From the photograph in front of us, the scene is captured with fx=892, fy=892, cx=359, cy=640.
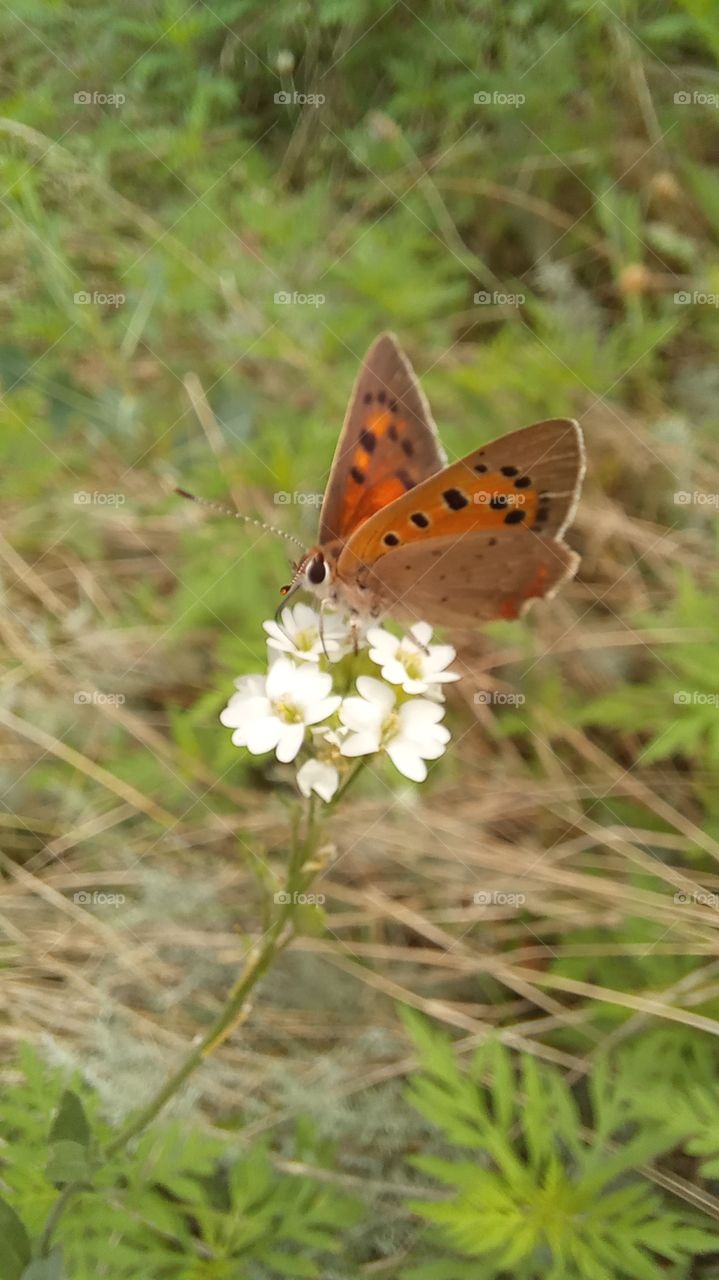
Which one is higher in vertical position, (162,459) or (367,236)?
(367,236)

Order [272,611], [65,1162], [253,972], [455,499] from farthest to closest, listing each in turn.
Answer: [272,611]
[455,499]
[253,972]
[65,1162]

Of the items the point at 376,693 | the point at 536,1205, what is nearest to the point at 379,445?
the point at 376,693

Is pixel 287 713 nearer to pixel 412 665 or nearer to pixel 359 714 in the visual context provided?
pixel 359 714

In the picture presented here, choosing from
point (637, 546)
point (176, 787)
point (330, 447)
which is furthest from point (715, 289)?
point (176, 787)

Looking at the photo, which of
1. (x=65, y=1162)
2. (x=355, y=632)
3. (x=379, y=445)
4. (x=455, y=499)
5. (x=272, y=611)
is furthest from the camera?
(x=272, y=611)

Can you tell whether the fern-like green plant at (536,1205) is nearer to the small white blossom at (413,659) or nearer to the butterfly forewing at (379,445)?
the small white blossom at (413,659)

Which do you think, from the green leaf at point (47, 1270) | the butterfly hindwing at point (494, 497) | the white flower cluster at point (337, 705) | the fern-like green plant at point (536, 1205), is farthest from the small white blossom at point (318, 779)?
the green leaf at point (47, 1270)

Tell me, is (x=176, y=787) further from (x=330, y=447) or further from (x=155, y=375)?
(x=155, y=375)
